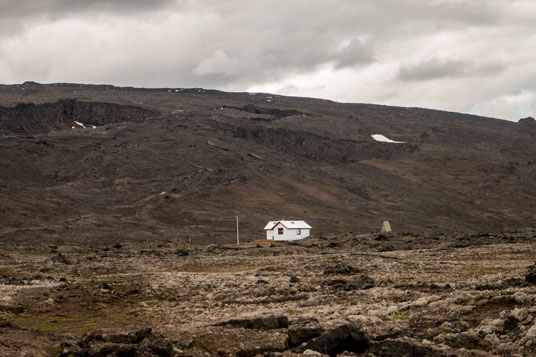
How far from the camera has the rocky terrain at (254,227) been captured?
14797mm

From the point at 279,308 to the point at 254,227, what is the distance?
6591 centimetres

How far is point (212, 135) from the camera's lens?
5182 inches

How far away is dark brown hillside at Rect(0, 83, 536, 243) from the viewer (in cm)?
8869

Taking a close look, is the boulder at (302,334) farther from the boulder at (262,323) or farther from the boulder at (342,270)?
the boulder at (342,270)

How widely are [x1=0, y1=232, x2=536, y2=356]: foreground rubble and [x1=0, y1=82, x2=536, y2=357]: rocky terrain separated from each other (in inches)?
3.0

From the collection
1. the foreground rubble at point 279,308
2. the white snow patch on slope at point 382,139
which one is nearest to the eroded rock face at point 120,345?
the foreground rubble at point 279,308

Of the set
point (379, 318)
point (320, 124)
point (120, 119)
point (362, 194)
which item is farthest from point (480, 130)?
point (379, 318)

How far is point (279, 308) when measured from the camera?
2178cm

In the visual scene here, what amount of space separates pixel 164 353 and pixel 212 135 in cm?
11952

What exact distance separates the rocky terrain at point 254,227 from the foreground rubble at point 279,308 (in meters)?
0.08

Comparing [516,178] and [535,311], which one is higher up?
[516,178]

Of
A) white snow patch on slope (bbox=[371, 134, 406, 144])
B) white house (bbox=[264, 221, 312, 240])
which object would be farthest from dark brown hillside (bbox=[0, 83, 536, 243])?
white house (bbox=[264, 221, 312, 240])

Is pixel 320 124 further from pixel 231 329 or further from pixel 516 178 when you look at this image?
pixel 231 329

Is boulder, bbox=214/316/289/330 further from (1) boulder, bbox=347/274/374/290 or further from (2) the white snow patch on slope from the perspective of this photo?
(2) the white snow patch on slope
